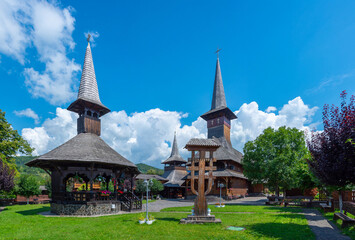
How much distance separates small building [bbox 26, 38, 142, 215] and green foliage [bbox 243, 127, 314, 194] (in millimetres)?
13984

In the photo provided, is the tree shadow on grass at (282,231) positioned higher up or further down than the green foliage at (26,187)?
higher up

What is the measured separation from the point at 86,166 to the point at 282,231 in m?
15.1

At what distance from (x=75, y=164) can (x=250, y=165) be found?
1925 centimetres

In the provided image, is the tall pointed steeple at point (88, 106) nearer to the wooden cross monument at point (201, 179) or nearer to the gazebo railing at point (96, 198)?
the gazebo railing at point (96, 198)

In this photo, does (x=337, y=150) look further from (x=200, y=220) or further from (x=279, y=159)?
(x=279, y=159)

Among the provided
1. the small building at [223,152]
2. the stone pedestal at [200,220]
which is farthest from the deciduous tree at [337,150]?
the small building at [223,152]

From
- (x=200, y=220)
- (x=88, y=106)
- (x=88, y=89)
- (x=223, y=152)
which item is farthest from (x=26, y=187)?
(x=223, y=152)

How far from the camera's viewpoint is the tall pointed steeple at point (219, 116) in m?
44.3

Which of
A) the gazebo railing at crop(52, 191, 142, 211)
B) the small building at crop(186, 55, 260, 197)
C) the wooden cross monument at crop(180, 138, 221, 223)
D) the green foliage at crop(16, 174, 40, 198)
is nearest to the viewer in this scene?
the wooden cross monument at crop(180, 138, 221, 223)

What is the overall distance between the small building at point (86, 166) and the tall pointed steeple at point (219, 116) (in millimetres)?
25054

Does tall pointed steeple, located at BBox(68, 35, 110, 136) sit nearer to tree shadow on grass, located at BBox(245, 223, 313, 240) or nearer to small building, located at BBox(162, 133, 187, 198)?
tree shadow on grass, located at BBox(245, 223, 313, 240)

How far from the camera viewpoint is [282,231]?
32.1ft

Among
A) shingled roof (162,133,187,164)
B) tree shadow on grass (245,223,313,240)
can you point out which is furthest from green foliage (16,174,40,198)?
tree shadow on grass (245,223,313,240)

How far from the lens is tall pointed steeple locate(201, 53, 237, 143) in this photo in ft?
145
